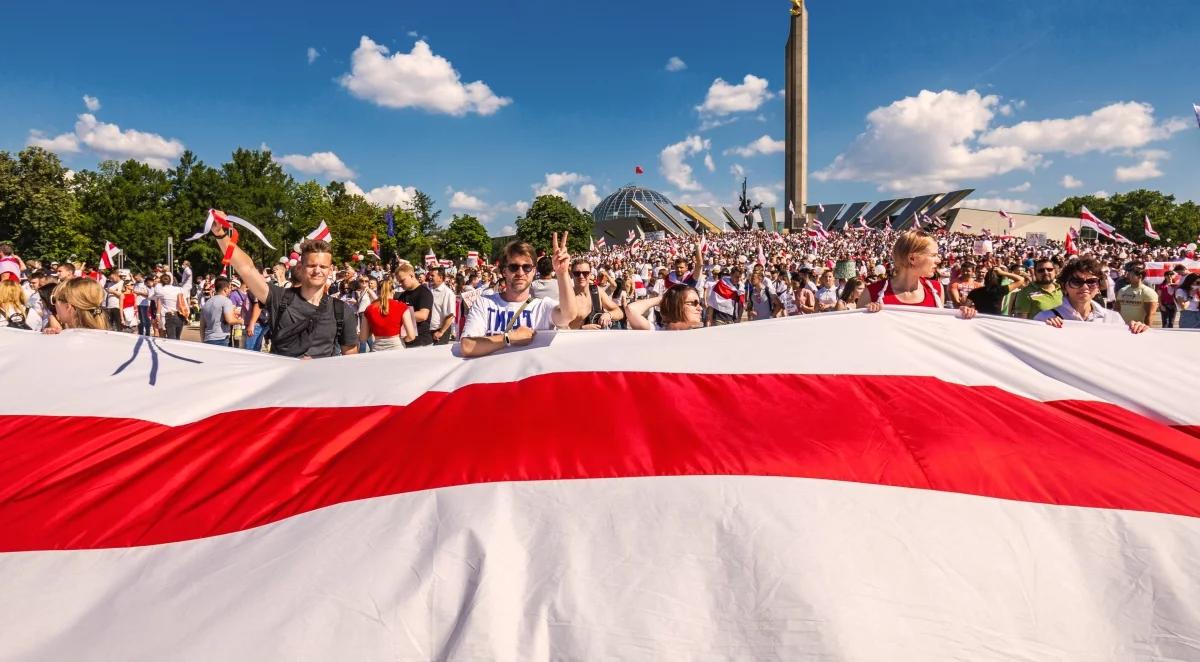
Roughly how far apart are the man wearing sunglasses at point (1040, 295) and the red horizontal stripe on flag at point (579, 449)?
9.80 ft

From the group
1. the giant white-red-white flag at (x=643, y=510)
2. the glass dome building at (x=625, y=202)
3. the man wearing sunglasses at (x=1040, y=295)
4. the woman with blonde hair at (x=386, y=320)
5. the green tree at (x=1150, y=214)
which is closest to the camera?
the giant white-red-white flag at (x=643, y=510)

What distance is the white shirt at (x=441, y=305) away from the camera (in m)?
7.89

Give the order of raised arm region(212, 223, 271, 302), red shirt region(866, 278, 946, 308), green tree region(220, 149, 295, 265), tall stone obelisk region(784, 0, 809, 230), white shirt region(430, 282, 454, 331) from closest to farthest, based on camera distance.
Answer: raised arm region(212, 223, 271, 302)
red shirt region(866, 278, 946, 308)
white shirt region(430, 282, 454, 331)
green tree region(220, 149, 295, 265)
tall stone obelisk region(784, 0, 809, 230)

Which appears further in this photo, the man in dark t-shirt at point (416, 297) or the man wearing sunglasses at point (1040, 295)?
the man in dark t-shirt at point (416, 297)

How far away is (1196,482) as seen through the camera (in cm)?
221

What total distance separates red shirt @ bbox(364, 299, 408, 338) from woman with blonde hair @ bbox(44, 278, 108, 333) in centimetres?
199

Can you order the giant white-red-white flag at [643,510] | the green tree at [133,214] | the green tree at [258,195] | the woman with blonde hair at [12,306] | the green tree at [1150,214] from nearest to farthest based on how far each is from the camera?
the giant white-red-white flag at [643,510] < the woman with blonde hair at [12,306] < the green tree at [133,214] < the green tree at [258,195] < the green tree at [1150,214]

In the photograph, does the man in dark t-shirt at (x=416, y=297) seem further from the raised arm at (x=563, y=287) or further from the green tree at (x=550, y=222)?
the green tree at (x=550, y=222)

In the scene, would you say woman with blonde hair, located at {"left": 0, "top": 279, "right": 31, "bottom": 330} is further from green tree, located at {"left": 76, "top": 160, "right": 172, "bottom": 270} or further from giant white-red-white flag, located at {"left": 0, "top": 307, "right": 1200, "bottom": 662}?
green tree, located at {"left": 76, "top": 160, "right": 172, "bottom": 270}

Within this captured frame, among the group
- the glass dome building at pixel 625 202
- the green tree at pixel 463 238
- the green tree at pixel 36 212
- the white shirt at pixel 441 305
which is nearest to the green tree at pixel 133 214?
the green tree at pixel 36 212

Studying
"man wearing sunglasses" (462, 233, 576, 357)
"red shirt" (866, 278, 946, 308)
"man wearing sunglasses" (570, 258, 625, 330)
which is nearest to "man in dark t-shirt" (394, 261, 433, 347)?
"man wearing sunglasses" (570, 258, 625, 330)

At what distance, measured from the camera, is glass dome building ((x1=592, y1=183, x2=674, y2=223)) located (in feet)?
393

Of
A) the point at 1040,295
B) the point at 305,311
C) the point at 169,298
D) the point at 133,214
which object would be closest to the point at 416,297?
the point at 305,311

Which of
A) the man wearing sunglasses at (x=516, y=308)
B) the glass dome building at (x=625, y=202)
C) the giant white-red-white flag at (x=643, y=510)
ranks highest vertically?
the glass dome building at (x=625, y=202)
